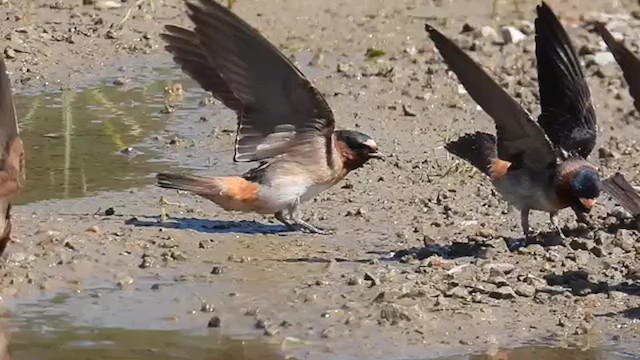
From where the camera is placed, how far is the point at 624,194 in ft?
24.7

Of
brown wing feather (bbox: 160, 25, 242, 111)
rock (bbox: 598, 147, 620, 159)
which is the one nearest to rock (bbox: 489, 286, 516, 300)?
brown wing feather (bbox: 160, 25, 242, 111)

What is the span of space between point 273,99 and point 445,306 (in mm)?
1673

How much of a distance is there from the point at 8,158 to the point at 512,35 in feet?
16.6

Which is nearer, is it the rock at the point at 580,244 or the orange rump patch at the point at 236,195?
the rock at the point at 580,244

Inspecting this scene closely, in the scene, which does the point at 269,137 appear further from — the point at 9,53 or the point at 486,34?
the point at 486,34

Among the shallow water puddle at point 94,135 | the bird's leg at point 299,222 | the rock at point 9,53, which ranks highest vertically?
the bird's leg at point 299,222

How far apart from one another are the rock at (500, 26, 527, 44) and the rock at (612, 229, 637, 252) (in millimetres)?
3931

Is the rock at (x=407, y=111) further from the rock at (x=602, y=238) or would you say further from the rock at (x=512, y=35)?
the rock at (x=602, y=238)

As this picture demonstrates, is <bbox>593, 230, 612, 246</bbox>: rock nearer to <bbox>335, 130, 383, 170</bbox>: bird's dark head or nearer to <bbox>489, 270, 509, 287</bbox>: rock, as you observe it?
<bbox>489, 270, 509, 287</bbox>: rock

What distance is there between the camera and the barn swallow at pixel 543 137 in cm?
731

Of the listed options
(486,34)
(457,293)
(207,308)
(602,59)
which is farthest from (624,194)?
(486,34)

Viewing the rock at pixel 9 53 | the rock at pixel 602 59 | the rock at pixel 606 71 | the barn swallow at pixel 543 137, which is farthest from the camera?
the rock at pixel 9 53

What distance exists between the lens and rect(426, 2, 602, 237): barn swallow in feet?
24.0

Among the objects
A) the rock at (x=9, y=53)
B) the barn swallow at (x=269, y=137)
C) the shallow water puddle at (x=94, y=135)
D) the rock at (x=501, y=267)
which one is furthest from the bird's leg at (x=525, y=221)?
the rock at (x=9, y=53)
